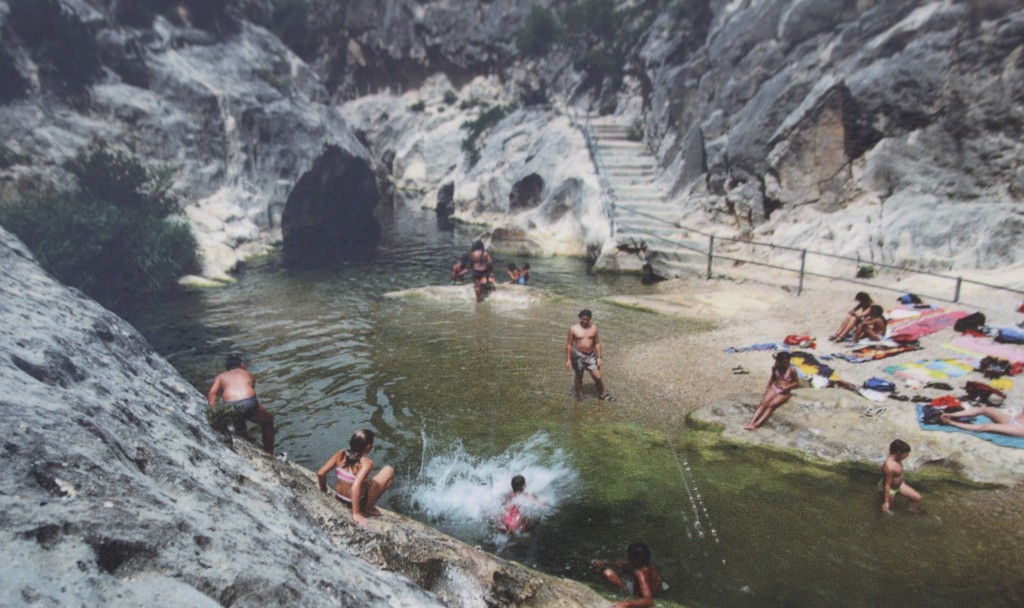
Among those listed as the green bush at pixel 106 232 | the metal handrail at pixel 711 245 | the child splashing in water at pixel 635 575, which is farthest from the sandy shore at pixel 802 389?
the green bush at pixel 106 232

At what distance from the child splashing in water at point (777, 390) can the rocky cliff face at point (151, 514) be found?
188 inches

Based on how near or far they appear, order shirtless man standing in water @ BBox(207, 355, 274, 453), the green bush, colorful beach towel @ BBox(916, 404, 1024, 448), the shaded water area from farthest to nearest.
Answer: the green bush, shirtless man standing in water @ BBox(207, 355, 274, 453), colorful beach towel @ BBox(916, 404, 1024, 448), the shaded water area

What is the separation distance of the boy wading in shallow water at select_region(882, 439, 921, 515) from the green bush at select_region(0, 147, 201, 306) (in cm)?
2151

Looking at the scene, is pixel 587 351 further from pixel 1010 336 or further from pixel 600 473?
pixel 1010 336

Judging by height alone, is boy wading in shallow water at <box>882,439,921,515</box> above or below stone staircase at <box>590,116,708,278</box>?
below

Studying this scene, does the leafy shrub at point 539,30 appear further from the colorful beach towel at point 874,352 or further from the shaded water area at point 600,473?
the colorful beach towel at point 874,352

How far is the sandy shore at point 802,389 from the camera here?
26.4ft

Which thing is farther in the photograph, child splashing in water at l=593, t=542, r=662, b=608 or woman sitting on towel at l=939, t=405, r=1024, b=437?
woman sitting on towel at l=939, t=405, r=1024, b=437

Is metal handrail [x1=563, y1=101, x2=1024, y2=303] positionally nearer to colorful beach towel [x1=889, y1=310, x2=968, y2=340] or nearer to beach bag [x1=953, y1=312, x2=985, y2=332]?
colorful beach towel [x1=889, y1=310, x2=968, y2=340]

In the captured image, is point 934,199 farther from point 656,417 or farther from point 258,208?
point 258,208

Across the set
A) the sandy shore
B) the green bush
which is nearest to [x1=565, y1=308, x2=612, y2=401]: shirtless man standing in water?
the sandy shore

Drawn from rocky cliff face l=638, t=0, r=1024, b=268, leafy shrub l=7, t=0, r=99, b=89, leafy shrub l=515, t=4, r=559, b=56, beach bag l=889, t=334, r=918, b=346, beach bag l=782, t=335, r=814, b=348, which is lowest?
beach bag l=782, t=335, r=814, b=348

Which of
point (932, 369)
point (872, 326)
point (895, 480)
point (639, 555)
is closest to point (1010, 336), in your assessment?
point (932, 369)

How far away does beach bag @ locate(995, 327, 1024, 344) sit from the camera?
1111 centimetres
